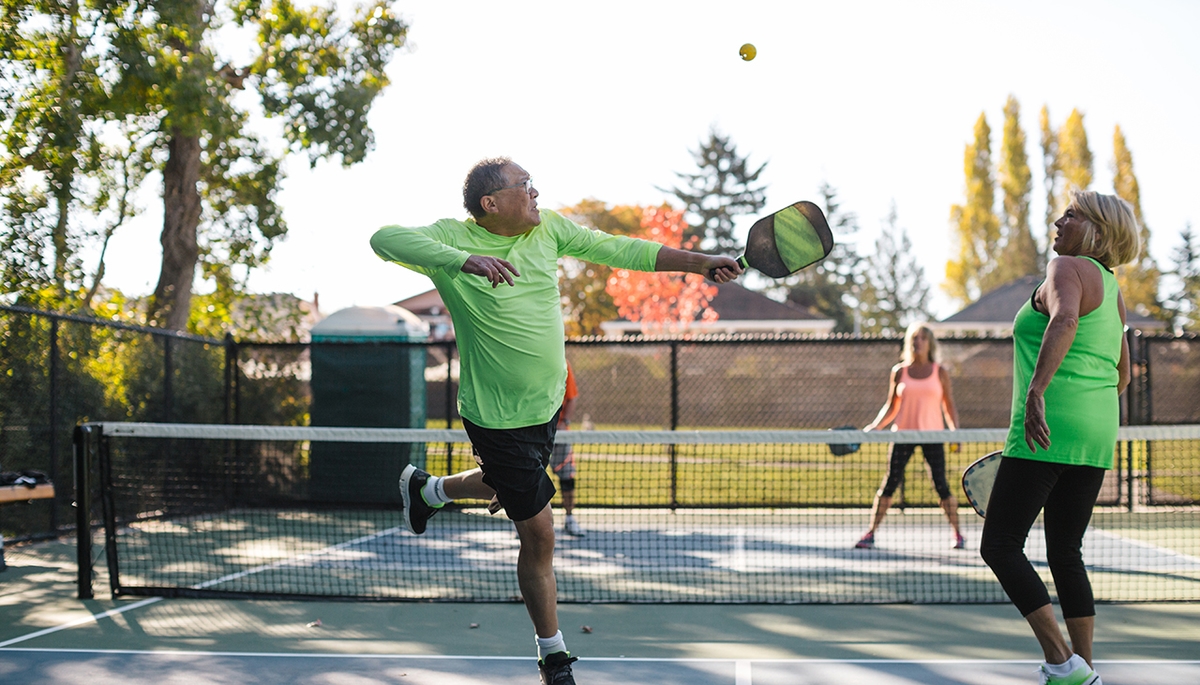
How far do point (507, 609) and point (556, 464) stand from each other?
2699mm

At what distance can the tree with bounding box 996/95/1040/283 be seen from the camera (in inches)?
2405

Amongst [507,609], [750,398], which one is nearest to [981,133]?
[750,398]

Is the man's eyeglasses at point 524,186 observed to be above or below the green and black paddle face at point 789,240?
above

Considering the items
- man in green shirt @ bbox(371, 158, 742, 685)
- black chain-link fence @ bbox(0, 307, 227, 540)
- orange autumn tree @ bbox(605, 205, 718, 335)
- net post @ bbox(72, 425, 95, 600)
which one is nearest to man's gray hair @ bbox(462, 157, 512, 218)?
man in green shirt @ bbox(371, 158, 742, 685)

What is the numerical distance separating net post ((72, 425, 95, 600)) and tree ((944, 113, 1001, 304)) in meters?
60.1

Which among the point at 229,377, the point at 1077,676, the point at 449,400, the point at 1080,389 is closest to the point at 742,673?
the point at 1077,676

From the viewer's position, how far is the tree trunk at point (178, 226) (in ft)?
42.2

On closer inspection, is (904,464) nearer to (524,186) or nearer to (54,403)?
(524,186)

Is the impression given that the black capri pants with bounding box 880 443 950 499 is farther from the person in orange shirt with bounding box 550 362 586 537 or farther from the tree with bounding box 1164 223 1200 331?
the tree with bounding box 1164 223 1200 331

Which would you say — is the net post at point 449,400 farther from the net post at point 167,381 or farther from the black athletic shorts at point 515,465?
the black athletic shorts at point 515,465

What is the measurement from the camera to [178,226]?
1291cm

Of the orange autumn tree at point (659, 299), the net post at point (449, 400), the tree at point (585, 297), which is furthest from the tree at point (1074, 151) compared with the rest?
the net post at point (449, 400)

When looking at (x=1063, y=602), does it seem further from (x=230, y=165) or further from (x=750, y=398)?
(x=230, y=165)

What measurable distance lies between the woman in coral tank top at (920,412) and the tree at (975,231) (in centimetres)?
5635
